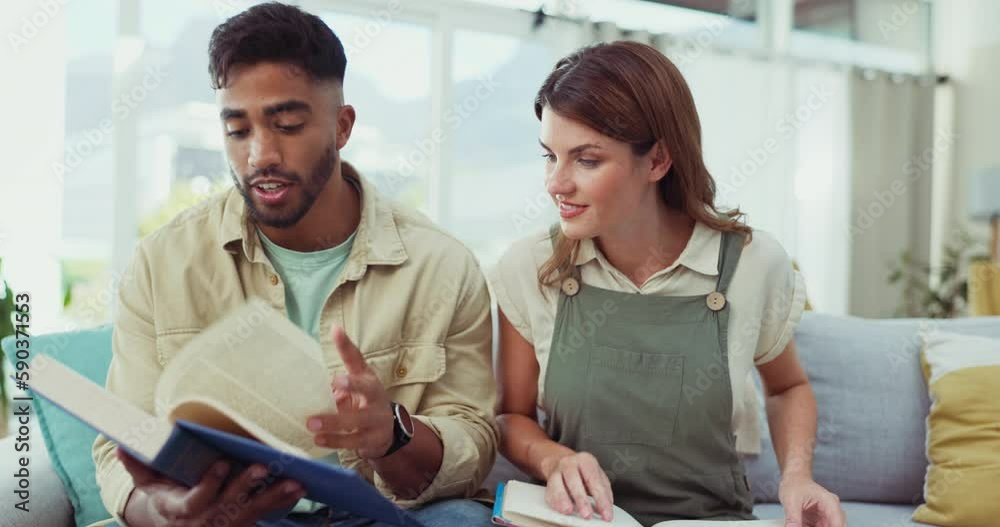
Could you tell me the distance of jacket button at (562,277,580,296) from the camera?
1603 mm

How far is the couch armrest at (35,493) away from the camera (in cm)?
142

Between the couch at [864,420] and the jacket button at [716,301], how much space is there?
49 centimetres

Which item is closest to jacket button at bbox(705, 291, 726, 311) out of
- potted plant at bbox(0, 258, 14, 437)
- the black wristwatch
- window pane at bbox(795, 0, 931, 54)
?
the black wristwatch

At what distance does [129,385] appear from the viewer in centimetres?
143

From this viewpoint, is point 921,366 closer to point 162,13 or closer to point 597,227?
point 597,227

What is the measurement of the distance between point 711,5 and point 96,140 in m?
3.78

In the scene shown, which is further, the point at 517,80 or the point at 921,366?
the point at 517,80

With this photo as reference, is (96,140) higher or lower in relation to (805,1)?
lower

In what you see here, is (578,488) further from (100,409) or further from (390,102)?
(390,102)

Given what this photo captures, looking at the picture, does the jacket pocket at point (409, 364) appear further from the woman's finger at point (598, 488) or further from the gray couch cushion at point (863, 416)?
the gray couch cushion at point (863, 416)

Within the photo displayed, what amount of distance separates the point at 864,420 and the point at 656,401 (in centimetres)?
67

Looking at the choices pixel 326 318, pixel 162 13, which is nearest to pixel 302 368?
pixel 326 318

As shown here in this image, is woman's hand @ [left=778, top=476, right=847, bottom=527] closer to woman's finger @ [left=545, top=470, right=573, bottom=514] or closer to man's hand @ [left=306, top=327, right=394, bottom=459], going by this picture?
woman's finger @ [left=545, top=470, right=573, bottom=514]

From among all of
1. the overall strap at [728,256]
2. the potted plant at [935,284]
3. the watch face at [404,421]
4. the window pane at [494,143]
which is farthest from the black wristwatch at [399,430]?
the potted plant at [935,284]
